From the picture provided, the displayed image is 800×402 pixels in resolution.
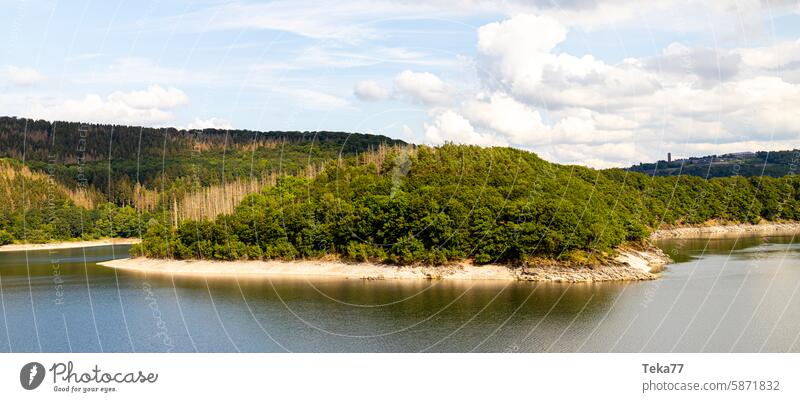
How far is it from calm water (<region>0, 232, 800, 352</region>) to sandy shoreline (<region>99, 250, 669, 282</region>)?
205 centimetres

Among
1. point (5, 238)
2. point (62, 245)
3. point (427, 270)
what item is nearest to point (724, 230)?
point (427, 270)

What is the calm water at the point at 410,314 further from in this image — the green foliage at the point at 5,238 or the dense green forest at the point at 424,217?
the green foliage at the point at 5,238

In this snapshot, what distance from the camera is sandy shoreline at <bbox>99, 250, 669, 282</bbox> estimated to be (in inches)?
2025

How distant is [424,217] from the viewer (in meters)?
56.1

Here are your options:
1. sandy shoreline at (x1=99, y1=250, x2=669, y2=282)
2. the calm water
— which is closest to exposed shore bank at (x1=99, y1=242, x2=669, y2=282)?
sandy shoreline at (x1=99, y1=250, x2=669, y2=282)

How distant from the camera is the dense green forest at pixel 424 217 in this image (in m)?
54.0

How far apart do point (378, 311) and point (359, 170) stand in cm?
3084

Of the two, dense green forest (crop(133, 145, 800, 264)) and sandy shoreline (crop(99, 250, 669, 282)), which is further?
dense green forest (crop(133, 145, 800, 264))

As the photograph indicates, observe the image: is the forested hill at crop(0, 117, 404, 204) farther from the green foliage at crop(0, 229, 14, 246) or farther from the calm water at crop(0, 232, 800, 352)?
the calm water at crop(0, 232, 800, 352)

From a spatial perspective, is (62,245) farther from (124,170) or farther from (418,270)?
(418,270)

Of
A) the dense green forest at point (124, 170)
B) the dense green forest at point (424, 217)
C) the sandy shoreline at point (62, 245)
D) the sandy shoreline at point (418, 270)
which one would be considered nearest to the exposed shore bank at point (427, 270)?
the sandy shoreline at point (418, 270)

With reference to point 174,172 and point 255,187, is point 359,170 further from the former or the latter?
point 174,172

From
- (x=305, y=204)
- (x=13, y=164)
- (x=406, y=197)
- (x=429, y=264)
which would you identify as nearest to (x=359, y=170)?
(x=305, y=204)

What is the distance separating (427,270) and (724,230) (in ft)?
196
